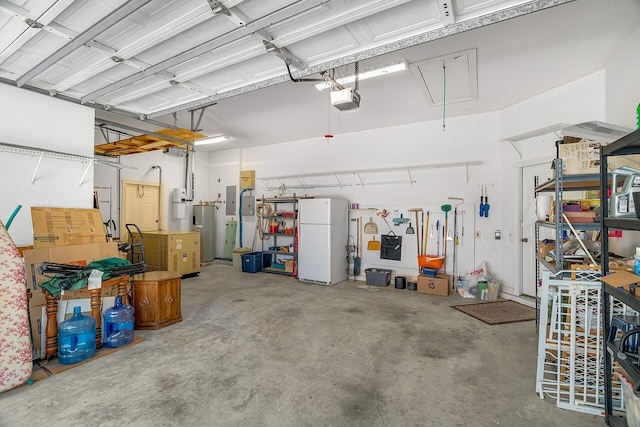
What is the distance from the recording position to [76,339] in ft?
9.34

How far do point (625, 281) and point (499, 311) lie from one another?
295cm

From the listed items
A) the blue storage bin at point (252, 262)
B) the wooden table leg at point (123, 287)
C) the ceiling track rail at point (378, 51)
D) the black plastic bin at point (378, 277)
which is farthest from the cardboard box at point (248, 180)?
the wooden table leg at point (123, 287)

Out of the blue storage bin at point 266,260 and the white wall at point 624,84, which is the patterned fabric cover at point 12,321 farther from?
the white wall at point 624,84

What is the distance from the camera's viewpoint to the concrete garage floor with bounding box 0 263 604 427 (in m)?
2.11

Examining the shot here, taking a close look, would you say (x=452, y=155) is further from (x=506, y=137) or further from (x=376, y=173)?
(x=376, y=173)

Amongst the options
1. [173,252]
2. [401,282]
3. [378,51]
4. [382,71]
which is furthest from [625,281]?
[173,252]

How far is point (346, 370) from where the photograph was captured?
274cm

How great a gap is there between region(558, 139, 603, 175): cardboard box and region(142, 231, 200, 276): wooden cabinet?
6462 millimetres

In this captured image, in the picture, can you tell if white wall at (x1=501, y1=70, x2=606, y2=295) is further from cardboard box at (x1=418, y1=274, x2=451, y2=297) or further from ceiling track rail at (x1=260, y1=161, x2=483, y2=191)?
cardboard box at (x1=418, y1=274, x2=451, y2=297)

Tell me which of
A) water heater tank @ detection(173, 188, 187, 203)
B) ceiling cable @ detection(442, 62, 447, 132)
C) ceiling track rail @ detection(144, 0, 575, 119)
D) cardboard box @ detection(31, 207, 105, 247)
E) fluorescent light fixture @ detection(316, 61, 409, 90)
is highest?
ceiling cable @ detection(442, 62, 447, 132)

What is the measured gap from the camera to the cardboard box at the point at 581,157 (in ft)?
8.46

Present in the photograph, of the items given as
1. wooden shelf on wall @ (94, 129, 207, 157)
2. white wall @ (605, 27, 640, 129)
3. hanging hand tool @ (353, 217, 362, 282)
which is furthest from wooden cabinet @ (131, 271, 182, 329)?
white wall @ (605, 27, 640, 129)

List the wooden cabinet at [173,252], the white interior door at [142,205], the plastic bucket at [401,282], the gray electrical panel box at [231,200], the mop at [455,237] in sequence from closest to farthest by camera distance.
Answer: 1. the mop at [455,237]
2. the plastic bucket at [401,282]
3. the wooden cabinet at [173,252]
4. the white interior door at [142,205]
5. the gray electrical panel box at [231,200]

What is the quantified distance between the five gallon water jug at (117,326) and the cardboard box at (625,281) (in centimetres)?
419
